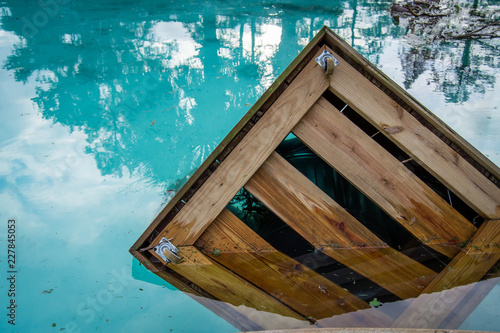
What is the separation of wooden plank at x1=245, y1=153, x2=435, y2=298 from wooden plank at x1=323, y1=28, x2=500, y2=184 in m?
0.59

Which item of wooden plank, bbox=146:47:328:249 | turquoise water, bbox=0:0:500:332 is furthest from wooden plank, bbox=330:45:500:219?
turquoise water, bbox=0:0:500:332

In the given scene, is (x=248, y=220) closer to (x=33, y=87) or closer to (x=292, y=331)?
(x=292, y=331)

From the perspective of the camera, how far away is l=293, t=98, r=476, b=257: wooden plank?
1753mm

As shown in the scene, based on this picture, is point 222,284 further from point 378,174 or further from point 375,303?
point 378,174

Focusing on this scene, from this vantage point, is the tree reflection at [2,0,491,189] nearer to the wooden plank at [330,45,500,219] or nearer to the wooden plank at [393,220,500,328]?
the wooden plank at [330,45,500,219]

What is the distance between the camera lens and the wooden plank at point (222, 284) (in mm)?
1812

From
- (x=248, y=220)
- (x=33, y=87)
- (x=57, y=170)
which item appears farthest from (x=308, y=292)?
(x=33, y=87)

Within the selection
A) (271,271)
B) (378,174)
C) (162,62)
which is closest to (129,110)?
(162,62)

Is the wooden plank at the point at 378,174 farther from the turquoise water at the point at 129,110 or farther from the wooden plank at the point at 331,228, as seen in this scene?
the turquoise water at the point at 129,110

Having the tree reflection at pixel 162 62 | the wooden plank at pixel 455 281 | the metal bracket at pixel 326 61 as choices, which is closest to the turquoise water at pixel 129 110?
the tree reflection at pixel 162 62

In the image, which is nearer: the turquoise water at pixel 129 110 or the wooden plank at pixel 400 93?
the wooden plank at pixel 400 93

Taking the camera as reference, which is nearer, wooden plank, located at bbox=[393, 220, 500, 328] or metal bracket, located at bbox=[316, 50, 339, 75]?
metal bracket, located at bbox=[316, 50, 339, 75]

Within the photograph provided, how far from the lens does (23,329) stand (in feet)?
6.33

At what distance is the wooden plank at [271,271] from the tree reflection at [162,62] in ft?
3.48
